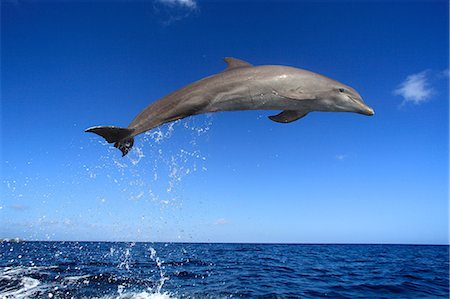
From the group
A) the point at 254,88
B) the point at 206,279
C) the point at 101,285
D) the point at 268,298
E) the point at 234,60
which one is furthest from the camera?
the point at 206,279

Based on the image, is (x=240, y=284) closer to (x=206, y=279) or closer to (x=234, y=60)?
(x=206, y=279)

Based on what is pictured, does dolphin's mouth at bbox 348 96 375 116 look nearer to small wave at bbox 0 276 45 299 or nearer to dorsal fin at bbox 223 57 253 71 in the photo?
dorsal fin at bbox 223 57 253 71

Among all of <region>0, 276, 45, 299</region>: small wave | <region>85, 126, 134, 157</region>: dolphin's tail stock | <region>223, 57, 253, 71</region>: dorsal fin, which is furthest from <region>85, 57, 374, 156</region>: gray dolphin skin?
<region>0, 276, 45, 299</region>: small wave

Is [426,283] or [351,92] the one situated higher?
[351,92]

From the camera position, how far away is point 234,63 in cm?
563

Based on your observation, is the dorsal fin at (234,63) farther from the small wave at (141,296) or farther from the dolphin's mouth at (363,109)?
the small wave at (141,296)

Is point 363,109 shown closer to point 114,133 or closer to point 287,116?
point 287,116

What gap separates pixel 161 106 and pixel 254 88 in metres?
1.42

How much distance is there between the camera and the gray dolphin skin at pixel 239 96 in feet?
16.7

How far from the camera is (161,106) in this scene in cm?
524

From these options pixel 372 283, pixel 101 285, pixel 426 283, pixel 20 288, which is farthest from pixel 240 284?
pixel 426 283

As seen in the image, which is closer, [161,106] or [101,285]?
[161,106]

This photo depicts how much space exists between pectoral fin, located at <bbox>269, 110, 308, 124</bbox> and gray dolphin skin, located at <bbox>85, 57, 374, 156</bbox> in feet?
0.39

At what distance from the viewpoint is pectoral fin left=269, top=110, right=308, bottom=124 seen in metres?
5.60
